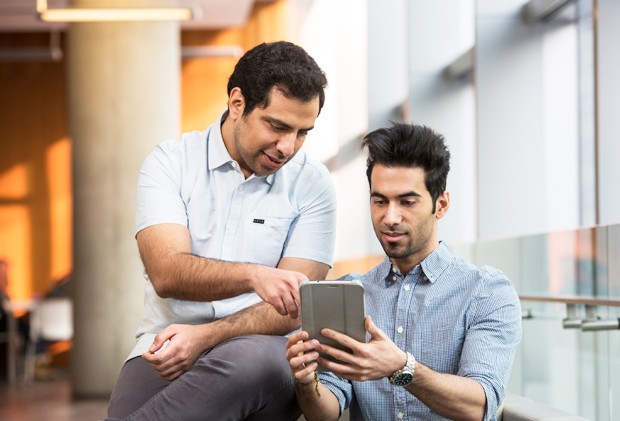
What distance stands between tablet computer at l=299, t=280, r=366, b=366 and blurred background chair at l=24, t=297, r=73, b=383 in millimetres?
10505

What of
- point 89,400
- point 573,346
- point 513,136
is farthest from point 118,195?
point 573,346

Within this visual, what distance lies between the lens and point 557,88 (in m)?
5.21

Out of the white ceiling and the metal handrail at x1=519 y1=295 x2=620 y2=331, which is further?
the white ceiling

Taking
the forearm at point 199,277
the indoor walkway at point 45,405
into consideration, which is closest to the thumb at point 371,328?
the forearm at point 199,277

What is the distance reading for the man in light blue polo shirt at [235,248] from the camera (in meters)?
2.18

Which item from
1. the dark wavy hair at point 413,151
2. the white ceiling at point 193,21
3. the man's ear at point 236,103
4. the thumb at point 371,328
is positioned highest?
the white ceiling at point 193,21

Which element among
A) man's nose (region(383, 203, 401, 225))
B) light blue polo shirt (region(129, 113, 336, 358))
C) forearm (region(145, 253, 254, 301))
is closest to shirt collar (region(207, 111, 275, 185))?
light blue polo shirt (region(129, 113, 336, 358))

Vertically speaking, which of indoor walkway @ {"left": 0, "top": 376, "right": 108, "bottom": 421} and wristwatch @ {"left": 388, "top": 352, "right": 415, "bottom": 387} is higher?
wristwatch @ {"left": 388, "top": 352, "right": 415, "bottom": 387}

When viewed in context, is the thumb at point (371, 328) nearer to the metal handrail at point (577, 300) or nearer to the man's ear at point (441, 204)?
the man's ear at point (441, 204)

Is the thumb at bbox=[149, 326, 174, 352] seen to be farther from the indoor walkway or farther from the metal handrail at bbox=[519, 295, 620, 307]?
the indoor walkway

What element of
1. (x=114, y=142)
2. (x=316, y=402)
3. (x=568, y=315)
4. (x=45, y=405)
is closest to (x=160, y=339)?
(x=316, y=402)

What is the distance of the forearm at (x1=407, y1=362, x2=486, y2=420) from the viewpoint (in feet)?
6.76

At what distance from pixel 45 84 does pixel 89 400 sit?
645cm

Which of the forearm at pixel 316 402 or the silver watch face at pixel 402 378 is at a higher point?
the silver watch face at pixel 402 378
